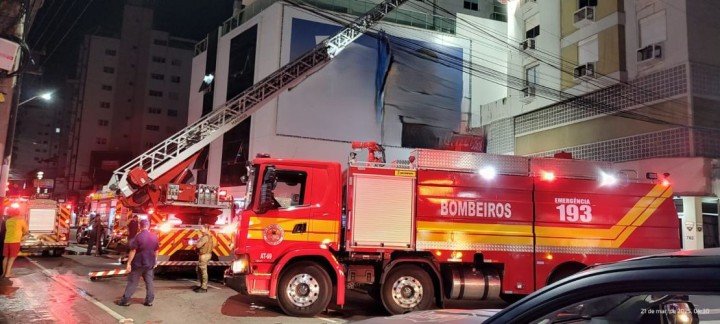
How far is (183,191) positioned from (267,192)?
7.09m

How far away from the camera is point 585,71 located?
66.6ft

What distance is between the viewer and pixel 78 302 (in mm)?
9477

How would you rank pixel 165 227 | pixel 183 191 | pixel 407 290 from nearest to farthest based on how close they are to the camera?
pixel 407 290 < pixel 165 227 < pixel 183 191

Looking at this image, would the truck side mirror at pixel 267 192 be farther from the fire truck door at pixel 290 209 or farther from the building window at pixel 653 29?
the building window at pixel 653 29

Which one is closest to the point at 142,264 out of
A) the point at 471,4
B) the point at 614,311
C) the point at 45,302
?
the point at 45,302

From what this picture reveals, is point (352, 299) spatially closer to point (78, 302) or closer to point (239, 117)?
point (78, 302)

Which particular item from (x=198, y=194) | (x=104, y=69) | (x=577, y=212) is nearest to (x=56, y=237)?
(x=198, y=194)

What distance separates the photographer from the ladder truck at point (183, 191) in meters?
13.6

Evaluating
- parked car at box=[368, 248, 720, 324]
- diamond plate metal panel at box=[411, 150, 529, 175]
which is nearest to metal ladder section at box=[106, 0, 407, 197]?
diamond plate metal panel at box=[411, 150, 529, 175]

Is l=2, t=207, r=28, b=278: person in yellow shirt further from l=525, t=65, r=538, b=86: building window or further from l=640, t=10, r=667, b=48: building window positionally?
l=640, t=10, r=667, b=48: building window

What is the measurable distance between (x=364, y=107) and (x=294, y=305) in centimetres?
2162

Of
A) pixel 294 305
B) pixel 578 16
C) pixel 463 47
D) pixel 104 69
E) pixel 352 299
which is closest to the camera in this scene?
pixel 294 305

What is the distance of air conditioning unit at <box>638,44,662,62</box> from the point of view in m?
17.6

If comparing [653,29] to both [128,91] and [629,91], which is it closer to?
[629,91]
